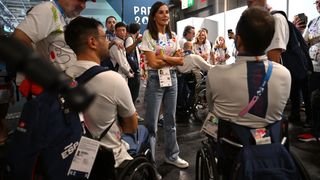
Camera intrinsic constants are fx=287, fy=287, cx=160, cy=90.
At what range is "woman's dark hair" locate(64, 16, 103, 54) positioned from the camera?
4.38 ft

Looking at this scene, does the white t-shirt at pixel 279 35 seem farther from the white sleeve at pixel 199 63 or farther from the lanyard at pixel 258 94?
the white sleeve at pixel 199 63

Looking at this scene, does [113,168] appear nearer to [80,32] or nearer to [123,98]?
[123,98]

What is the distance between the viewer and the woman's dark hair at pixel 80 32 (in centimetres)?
133

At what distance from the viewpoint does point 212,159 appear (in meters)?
1.36

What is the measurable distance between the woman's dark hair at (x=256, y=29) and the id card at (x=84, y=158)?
78cm

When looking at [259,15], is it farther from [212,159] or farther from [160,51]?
[160,51]

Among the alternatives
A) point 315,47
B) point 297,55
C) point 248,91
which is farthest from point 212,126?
point 315,47

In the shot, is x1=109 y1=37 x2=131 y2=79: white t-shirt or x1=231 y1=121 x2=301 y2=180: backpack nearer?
x1=231 y1=121 x2=301 y2=180: backpack

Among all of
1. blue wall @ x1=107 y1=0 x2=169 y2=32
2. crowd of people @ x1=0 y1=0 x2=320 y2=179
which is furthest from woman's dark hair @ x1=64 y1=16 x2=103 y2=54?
blue wall @ x1=107 y1=0 x2=169 y2=32

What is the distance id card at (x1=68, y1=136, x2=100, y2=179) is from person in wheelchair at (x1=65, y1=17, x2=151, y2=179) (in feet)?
0.47

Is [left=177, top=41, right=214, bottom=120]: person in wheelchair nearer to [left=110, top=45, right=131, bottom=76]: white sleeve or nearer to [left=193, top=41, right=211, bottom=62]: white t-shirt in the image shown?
[left=110, top=45, right=131, bottom=76]: white sleeve

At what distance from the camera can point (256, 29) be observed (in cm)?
120

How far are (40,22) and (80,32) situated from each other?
342 mm

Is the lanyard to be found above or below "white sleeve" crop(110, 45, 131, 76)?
below
